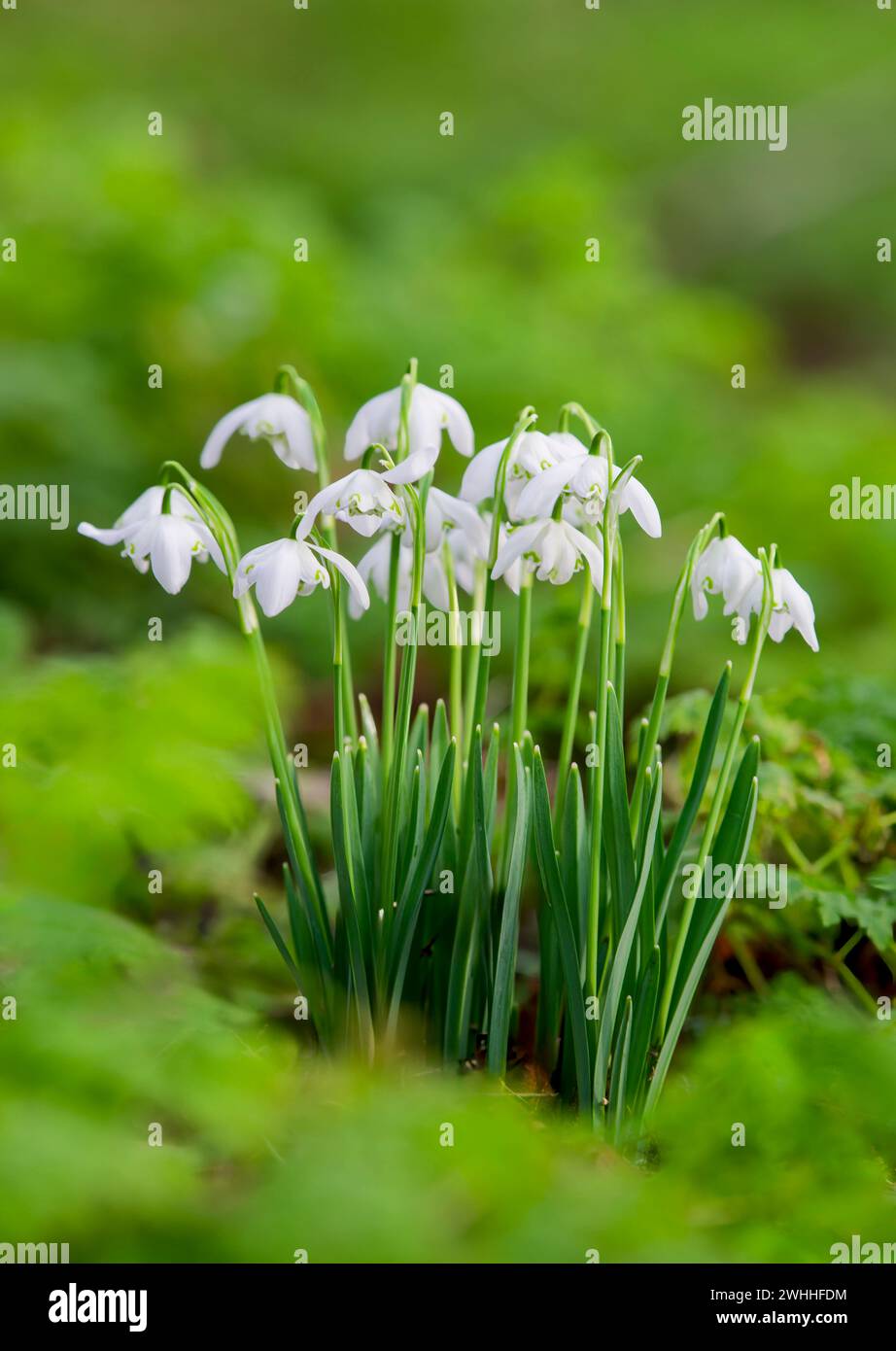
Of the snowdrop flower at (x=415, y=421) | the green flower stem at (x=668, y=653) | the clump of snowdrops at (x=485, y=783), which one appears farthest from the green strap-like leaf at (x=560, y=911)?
the snowdrop flower at (x=415, y=421)

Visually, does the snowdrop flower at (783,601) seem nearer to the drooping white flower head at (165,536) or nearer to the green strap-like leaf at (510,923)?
the green strap-like leaf at (510,923)

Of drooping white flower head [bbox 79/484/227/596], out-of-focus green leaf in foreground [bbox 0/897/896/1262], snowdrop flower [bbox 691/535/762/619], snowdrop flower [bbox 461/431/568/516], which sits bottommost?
out-of-focus green leaf in foreground [bbox 0/897/896/1262]

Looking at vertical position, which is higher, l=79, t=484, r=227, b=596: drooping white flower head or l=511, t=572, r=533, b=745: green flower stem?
l=79, t=484, r=227, b=596: drooping white flower head

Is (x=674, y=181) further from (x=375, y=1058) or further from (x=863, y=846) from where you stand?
(x=375, y=1058)

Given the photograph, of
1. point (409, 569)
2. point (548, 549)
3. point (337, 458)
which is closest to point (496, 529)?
point (548, 549)

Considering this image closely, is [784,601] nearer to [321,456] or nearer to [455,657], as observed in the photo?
[455,657]

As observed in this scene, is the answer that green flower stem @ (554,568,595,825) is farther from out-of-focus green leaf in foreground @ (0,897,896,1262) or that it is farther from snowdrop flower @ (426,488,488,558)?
out-of-focus green leaf in foreground @ (0,897,896,1262)

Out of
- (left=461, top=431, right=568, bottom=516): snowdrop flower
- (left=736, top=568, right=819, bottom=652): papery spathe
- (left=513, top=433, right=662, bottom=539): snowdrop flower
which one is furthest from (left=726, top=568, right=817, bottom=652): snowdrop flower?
(left=461, top=431, right=568, bottom=516): snowdrop flower
